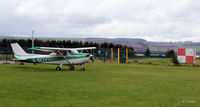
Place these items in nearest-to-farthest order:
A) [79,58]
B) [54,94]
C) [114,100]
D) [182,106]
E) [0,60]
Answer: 1. [182,106]
2. [114,100]
3. [54,94]
4. [79,58]
5. [0,60]

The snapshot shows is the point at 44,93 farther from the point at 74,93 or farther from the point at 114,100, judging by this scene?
the point at 114,100

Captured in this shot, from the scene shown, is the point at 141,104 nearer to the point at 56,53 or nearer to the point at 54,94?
the point at 54,94

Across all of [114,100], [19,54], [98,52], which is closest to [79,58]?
[19,54]

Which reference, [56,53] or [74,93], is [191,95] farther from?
[56,53]

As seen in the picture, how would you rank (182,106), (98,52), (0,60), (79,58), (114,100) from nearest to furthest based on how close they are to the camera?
1. (182,106)
2. (114,100)
3. (79,58)
4. (0,60)
5. (98,52)

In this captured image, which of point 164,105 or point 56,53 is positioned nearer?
point 164,105

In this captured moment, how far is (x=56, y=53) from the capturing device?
74.0 feet

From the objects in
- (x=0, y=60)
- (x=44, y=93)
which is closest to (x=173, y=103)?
(x=44, y=93)

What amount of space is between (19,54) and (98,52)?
65.0 ft

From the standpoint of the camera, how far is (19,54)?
23328 mm

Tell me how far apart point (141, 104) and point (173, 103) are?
3.23ft

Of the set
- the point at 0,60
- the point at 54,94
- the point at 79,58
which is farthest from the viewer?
the point at 0,60

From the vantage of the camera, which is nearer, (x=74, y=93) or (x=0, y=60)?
(x=74, y=93)

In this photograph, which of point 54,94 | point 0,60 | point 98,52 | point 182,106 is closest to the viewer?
point 182,106
